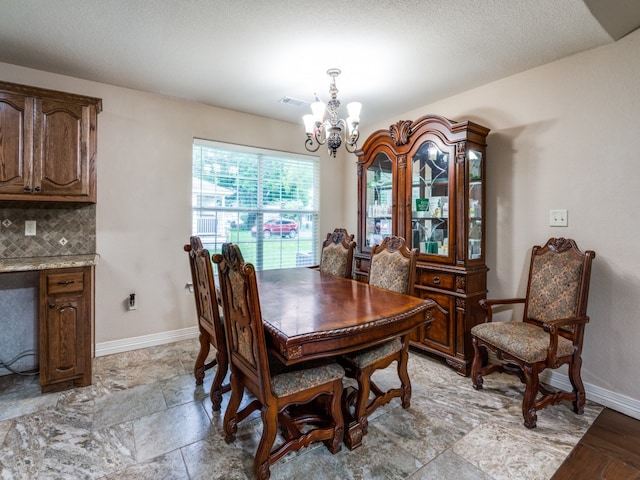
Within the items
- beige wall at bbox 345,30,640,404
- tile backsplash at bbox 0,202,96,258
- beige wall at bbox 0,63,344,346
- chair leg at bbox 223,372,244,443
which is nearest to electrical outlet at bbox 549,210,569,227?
beige wall at bbox 345,30,640,404

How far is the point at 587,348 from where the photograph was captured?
95.2 inches

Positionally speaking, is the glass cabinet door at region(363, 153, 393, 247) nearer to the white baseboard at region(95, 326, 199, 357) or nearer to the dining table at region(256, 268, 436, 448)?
the dining table at region(256, 268, 436, 448)

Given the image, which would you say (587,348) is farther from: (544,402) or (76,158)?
(76,158)

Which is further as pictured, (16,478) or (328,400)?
(328,400)

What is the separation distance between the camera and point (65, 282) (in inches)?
94.7

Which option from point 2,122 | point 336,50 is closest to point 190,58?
point 336,50

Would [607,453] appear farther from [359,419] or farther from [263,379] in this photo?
[263,379]

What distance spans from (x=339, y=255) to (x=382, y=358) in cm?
133

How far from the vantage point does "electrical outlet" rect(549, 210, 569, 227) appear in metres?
2.51

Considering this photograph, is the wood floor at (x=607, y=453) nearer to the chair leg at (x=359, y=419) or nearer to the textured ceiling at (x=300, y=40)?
the chair leg at (x=359, y=419)

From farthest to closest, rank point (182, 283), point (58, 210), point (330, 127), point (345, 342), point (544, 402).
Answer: point (182, 283) < point (58, 210) < point (330, 127) < point (544, 402) < point (345, 342)

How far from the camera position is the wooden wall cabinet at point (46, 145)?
95.9 inches

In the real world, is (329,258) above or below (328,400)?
above

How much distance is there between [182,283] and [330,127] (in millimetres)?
2321
